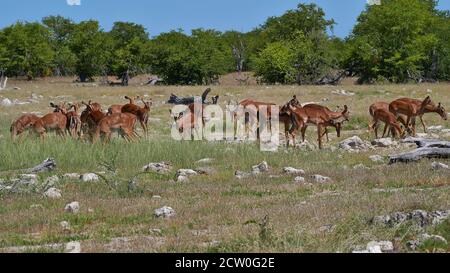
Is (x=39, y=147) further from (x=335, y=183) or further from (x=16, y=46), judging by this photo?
(x=16, y=46)

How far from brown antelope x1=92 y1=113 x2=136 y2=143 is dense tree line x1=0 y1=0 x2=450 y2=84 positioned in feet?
123

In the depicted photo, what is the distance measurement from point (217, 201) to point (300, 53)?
45473 mm

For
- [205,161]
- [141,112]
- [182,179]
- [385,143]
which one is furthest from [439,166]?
[141,112]

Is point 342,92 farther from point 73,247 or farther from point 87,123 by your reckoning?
point 73,247

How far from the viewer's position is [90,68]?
234 ft

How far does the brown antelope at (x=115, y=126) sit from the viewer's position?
16734 mm

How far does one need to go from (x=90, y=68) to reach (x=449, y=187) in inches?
2539

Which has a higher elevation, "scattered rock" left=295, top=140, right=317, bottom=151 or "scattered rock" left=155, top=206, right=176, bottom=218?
"scattered rock" left=155, top=206, right=176, bottom=218

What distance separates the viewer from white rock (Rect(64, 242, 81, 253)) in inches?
258

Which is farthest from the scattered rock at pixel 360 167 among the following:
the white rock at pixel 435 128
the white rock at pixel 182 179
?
the white rock at pixel 435 128

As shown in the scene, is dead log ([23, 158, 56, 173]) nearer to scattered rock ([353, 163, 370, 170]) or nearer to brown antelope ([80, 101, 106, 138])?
brown antelope ([80, 101, 106, 138])

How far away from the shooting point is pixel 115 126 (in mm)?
17031

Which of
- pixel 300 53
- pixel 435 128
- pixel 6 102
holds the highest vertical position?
pixel 300 53

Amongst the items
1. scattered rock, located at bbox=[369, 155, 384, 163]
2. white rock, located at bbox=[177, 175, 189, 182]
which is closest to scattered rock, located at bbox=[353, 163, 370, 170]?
scattered rock, located at bbox=[369, 155, 384, 163]
